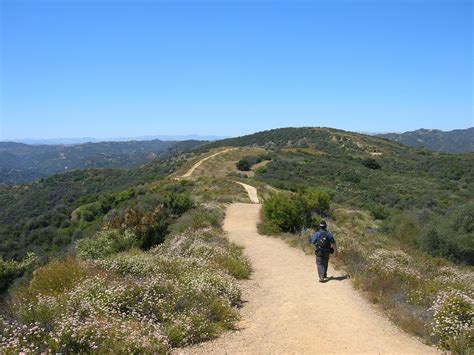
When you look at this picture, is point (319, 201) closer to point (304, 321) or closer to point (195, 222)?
point (195, 222)

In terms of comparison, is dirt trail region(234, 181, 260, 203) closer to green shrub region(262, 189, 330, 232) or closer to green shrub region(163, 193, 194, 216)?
green shrub region(163, 193, 194, 216)

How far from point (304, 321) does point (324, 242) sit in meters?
3.24

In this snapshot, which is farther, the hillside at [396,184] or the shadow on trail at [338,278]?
the hillside at [396,184]

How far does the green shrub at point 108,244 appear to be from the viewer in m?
14.0

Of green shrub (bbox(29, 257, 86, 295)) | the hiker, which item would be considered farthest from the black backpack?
green shrub (bbox(29, 257, 86, 295))

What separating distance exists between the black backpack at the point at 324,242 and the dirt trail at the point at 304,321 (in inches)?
33.1

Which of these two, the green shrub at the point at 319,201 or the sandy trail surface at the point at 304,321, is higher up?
the green shrub at the point at 319,201

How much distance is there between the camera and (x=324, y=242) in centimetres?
1053

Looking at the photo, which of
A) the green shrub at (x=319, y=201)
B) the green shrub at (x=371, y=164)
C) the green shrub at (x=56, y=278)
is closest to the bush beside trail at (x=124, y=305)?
the green shrub at (x=56, y=278)

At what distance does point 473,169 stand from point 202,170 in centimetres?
3929

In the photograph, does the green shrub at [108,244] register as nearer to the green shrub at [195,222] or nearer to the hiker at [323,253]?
the green shrub at [195,222]

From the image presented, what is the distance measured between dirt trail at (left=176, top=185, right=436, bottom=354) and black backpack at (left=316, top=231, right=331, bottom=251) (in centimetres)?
84

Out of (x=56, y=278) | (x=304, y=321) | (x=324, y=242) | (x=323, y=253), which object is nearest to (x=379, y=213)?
(x=324, y=242)

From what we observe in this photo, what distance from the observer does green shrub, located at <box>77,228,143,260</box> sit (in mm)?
13977
